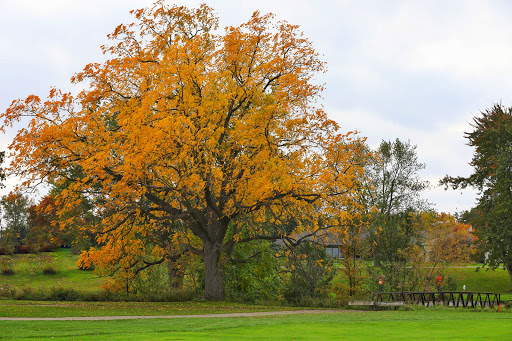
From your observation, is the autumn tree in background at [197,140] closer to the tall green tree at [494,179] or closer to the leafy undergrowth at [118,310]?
the leafy undergrowth at [118,310]

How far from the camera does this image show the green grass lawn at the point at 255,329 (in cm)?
1187

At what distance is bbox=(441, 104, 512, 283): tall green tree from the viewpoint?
4025cm

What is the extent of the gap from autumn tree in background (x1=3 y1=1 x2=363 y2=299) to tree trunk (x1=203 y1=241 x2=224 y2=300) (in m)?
0.05

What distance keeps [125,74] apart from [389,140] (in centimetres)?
2949

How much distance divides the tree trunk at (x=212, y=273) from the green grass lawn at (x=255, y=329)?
8108 mm

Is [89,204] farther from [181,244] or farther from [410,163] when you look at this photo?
[410,163]

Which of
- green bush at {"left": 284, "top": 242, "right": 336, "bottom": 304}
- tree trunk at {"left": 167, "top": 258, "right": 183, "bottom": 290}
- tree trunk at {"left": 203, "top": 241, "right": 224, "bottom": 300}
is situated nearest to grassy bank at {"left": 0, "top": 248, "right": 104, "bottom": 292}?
tree trunk at {"left": 167, "top": 258, "right": 183, "bottom": 290}

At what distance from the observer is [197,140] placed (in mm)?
20016

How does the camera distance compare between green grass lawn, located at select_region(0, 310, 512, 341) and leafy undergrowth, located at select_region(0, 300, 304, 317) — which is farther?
leafy undergrowth, located at select_region(0, 300, 304, 317)

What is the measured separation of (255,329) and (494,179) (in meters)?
37.1

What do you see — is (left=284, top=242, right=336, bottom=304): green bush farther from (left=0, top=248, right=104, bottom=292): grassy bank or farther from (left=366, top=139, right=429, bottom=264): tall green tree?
(left=0, top=248, right=104, bottom=292): grassy bank

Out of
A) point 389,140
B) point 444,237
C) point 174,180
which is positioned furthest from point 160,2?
point 389,140

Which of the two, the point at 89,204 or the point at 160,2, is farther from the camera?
the point at 89,204

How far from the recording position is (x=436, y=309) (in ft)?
74.5
